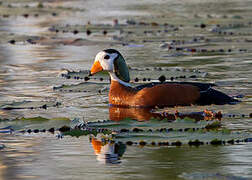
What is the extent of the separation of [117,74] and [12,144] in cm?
305

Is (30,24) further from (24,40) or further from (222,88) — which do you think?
(222,88)

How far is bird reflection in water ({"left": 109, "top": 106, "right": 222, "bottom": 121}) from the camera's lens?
9.02m

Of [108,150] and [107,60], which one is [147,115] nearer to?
[107,60]

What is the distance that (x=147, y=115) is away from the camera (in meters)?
9.53

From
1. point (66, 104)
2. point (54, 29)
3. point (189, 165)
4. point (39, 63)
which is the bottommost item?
point (189, 165)

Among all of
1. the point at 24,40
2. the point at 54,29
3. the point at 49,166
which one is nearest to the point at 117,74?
the point at 49,166

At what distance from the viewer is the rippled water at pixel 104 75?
681 centimetres

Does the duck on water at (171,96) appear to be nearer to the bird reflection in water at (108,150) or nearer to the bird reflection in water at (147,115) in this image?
the bird reflection in water at (147,115)

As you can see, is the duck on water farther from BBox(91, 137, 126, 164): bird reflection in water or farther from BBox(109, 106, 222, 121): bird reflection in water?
BBox(91, 137, 126, 164): bird reflection in water

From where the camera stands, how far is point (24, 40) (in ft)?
59.5

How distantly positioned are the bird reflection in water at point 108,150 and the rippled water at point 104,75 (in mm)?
47

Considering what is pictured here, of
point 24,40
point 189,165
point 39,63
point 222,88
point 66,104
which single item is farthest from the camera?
point 24,40

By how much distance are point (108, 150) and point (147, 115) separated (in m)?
2.14

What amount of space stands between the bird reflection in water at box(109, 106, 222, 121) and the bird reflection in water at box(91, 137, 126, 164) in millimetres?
1194
